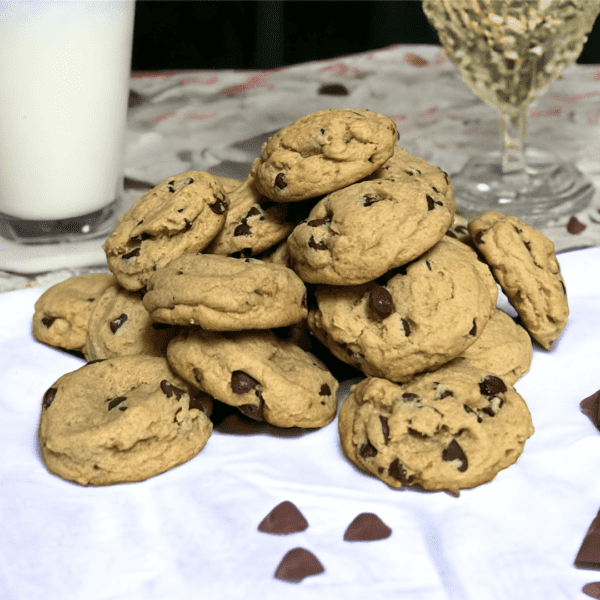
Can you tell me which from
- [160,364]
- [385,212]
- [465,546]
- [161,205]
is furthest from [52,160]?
[465,546]

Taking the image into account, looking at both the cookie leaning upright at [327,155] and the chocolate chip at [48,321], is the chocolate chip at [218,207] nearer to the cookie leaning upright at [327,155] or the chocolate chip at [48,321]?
the cookie leaning upright at [327,155]

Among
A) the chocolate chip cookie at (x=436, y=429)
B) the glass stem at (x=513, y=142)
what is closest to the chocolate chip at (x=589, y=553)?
the chocolate chip cookie at (x=436, y=429)

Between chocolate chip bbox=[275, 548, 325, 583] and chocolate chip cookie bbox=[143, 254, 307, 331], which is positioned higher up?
chocolate chip cookie bbox=[143, 254, 307, 331]

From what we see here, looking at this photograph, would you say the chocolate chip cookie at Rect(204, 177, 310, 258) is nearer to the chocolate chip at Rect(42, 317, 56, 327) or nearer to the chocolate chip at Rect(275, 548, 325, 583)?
the chocolate chip at Rect(42, 317, 56, 327)

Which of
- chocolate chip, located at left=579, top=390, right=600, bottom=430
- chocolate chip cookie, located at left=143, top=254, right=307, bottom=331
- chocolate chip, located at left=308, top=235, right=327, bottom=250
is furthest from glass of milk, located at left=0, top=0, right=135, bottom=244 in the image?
chocolate chip, located at left=579, top=390, right=600, bottom=430

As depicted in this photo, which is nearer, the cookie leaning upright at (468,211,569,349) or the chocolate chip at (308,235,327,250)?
the chocolate chip at (308,235,327,250)

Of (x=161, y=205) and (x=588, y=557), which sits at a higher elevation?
(x=161, y=205)

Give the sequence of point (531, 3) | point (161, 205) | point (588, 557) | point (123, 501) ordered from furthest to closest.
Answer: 1. point (531, 3)
2. point (161, 205)
3. point (123, 501)
4. point (588, 557)

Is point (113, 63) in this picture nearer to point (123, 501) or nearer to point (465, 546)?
point (123, 501)
